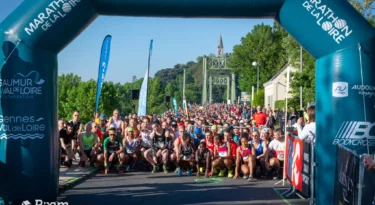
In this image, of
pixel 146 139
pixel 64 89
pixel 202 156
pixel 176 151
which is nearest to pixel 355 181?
pixel 202 156

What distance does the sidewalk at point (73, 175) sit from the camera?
35.1ft

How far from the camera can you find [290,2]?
8.18 metres

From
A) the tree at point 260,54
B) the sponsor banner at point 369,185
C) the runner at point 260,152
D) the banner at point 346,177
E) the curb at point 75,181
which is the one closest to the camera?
the sponsor banner at point 369,185

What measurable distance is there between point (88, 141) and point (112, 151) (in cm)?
96

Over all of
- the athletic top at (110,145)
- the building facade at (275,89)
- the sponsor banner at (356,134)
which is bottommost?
the athletic top at (110,145)

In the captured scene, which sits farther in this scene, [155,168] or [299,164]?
[155,168]

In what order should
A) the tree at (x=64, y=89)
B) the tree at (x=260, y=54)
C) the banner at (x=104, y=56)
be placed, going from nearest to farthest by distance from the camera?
the banner at (x=104, y=56) < the tree at (x=260, y=54) < the tree at (x=64, y=89)

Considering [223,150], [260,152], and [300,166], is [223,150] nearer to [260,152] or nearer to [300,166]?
[260,152]

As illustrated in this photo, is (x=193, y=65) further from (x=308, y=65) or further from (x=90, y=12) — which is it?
(x=90, y=12)

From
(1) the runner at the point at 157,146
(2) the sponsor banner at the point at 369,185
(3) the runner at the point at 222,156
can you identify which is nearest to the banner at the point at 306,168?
(2) the sponsor banner at the point at 369,185

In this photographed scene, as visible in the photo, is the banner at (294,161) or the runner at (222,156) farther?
the runner at (222,156)

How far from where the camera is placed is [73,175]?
12.3 m

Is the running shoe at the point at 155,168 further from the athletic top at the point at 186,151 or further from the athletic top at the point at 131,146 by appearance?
the athletic top at the point at 186,151

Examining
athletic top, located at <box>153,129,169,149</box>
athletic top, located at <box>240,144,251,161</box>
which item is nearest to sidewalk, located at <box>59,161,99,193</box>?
athletic top, located at <box>153,129,169,149</box>
